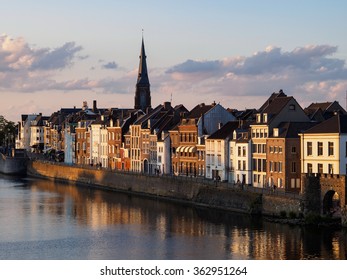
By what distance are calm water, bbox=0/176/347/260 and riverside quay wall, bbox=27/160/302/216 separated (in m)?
1.44

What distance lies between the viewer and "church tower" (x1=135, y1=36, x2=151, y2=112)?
155875 millimetres

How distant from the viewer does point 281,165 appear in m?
73.8

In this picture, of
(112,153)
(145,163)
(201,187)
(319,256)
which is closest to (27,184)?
(112,153)

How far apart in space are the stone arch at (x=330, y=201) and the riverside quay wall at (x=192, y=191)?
1.81 metres

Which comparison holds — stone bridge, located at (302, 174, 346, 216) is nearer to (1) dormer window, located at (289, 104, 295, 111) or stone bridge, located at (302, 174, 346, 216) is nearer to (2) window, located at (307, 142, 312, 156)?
(2) window, located at (307, 142, 312, 156)

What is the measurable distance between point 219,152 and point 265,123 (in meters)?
9.69

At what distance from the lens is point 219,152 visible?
85750 mm

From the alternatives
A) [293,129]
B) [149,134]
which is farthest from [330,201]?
[149,134]

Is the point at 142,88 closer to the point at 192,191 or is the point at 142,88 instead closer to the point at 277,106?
the point at 192,191

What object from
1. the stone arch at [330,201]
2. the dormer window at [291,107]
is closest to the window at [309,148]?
the stone arch at [330,201]

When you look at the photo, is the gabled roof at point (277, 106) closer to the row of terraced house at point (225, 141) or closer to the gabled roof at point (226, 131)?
the row of terraced house at point (225, 141)

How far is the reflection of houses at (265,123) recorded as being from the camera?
77.1 metres

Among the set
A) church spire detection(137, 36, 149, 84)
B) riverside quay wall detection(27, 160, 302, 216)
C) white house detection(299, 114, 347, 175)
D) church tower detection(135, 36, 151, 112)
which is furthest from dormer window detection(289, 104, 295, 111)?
church spire detection(137, 36, 149, 84)

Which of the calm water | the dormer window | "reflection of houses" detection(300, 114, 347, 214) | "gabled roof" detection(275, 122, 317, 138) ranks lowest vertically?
the calm water
